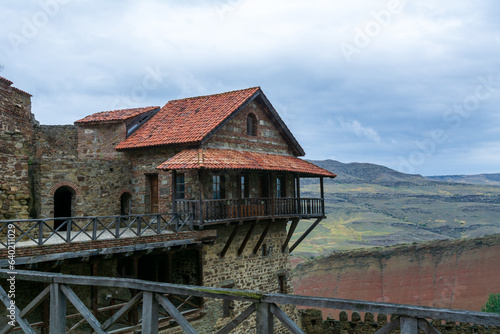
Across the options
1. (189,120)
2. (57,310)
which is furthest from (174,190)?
(57,310)

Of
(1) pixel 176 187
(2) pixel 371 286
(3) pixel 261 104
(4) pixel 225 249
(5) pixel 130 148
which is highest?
(3) pixel 261 104

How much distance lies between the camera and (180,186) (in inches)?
784

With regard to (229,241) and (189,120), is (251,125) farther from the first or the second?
(229,241)

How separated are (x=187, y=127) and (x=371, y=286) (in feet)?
106

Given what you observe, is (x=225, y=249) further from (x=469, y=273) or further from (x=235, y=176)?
(x=469, y=273)

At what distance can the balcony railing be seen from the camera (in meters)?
18.2

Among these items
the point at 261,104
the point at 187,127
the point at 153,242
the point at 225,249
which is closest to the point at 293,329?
the point at 153,242

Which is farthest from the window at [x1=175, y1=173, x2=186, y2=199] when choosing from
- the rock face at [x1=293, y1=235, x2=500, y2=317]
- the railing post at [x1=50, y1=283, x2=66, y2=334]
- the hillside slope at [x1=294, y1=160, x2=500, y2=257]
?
the hillside slope at [x1=294, y1=160, x2=500, y2=257]

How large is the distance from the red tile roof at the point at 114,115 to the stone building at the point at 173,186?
153mm

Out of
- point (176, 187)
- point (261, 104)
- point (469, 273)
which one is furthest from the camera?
point (469, 273)

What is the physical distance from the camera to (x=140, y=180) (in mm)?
21391

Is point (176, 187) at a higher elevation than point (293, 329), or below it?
higher

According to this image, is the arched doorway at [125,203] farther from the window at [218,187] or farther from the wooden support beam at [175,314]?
the wooden support beam at [175,314]

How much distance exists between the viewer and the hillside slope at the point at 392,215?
8138cm
